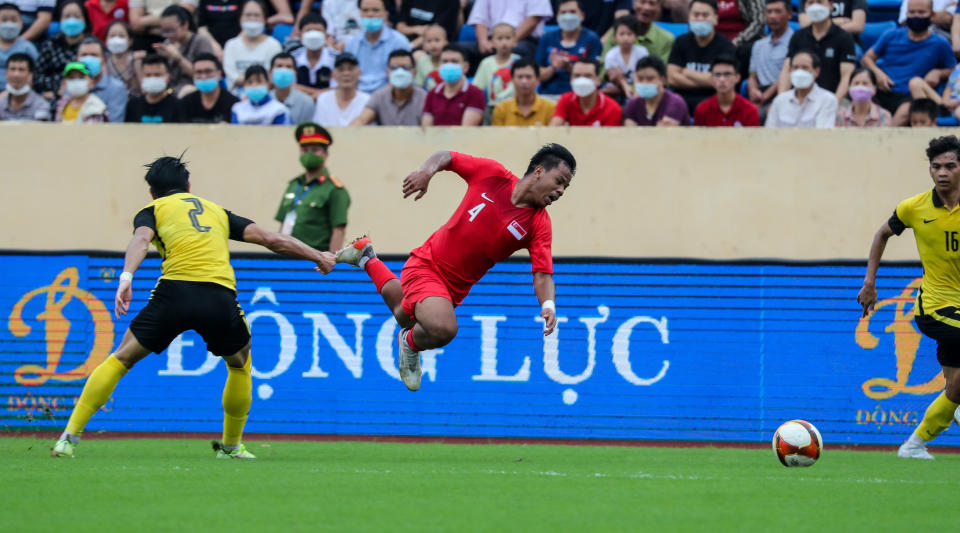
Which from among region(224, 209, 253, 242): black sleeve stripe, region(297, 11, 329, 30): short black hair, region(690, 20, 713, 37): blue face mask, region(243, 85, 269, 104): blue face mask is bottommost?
region(243, 85, 269, 104): blue face mask

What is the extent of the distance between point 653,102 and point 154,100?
233 inches

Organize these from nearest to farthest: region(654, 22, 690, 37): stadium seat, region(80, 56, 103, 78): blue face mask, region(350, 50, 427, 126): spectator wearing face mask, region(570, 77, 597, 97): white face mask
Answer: region(570, 77, 597, 97): white face mask < region(350, 50, 427, 126): spectator wearing face mask < region(80, 56, 103, 78): blue face mask < region(654, 22, 690, 37): stadium seat

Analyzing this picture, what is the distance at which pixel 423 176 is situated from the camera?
8.37 m

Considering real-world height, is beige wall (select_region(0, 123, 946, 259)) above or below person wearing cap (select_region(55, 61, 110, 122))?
below

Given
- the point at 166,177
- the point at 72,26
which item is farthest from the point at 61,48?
the point at 166,177

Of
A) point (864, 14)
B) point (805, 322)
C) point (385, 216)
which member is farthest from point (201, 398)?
point (864, 14)

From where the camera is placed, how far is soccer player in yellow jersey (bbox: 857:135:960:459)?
31.6 feet

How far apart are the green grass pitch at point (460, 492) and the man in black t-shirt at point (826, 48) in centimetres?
534

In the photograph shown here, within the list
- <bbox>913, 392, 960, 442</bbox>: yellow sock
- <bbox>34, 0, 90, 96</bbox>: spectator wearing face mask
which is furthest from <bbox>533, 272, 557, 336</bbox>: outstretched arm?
<bbox>34, 0, 90, 96</bbox>: spectator wearing face mask

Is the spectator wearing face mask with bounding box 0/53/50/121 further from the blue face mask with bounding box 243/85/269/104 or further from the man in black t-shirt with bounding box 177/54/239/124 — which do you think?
the blue face mask with bounding box 243/85/269/104

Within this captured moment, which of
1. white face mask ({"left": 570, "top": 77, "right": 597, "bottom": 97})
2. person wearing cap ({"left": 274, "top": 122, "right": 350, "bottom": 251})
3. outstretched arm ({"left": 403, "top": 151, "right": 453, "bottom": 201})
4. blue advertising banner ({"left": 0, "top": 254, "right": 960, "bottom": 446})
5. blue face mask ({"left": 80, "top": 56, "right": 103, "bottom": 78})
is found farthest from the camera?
blue face mask ({"left": 80, "top": 56, "right": 103, "bottom": 78})

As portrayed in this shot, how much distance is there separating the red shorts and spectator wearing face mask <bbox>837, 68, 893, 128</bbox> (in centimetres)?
620

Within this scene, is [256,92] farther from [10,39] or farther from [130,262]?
[130,262]

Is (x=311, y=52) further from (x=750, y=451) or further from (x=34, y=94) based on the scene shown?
(x=750, y=451)
